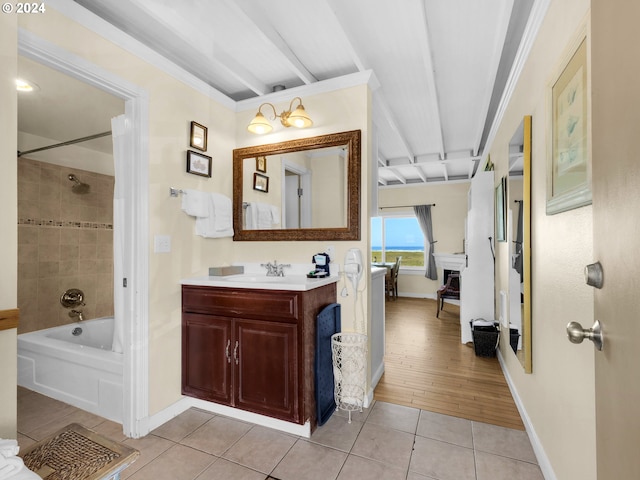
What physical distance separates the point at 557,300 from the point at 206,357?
2.11m

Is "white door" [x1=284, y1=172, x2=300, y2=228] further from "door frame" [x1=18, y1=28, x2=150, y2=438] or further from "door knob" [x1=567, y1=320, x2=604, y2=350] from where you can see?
"door knob" [x1=567, y1=320, x2=604, y2=350]

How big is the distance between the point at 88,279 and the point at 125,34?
113 inches

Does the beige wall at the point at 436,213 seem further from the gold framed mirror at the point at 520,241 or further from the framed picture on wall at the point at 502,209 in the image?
the gold framed mirror at the point at 520,241

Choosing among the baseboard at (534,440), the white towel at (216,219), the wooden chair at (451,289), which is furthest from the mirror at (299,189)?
the wooden chair at (451,289)

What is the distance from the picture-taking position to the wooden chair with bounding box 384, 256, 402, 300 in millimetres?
6425

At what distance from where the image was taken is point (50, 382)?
2.45m

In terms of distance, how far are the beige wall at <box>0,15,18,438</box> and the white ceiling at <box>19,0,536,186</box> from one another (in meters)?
0.82

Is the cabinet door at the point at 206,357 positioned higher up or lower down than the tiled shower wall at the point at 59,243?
lower down

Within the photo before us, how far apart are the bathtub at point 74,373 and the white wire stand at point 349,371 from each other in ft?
4.79

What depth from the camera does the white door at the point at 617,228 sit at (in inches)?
20.9

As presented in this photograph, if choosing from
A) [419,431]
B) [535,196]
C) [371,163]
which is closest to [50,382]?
[419,431]

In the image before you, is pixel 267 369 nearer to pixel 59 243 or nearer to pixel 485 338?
pixel 485 338

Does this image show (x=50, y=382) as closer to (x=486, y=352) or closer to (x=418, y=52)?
(x=418, y=52)

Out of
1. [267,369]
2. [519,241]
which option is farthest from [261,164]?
[519,241]
